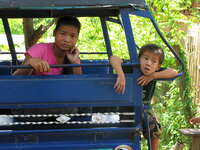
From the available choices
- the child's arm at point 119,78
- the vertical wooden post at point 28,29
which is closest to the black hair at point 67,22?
the child's arm at point 119,78

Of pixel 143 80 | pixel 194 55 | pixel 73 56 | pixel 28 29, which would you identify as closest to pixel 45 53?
pixel 73 56

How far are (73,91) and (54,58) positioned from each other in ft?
1.73

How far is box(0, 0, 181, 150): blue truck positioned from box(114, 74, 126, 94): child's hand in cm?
4

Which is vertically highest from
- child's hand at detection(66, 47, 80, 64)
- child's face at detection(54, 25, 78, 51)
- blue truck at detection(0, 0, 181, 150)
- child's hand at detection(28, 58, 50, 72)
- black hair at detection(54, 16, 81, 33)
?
black hair at detection(54, 16, 81, 33)

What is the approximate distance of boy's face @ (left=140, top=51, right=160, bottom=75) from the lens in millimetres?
3453

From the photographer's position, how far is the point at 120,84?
336 centimetres

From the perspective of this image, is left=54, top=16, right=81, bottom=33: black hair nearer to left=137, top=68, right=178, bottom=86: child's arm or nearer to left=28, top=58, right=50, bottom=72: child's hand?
left=28, top=58, right=50, bottom=72: child's hand

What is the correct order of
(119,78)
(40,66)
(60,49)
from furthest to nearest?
Result: (60,49), (119,78), (40,66)

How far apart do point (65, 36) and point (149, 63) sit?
0.74 metres

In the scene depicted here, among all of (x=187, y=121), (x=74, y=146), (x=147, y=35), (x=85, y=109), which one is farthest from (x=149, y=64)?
(x=187, y=121)

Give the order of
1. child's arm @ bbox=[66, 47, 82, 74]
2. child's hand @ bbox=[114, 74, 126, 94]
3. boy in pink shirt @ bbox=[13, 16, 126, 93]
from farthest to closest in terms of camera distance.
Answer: child's arm @ bbox=[66, 47, 82, 74] < boy in pink shirt @ bbox=[13, 16, 126, 93] < child's hand @ bbox=[114, 74, 126, 94]

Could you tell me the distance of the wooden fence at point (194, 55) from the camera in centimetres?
782

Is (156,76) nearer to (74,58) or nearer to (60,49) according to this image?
(74,58)

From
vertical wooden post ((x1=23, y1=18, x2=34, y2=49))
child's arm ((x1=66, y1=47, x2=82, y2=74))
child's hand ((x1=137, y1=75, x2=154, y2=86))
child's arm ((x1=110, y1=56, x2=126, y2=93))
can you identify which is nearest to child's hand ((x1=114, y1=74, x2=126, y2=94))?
child's arm ((x1=110, y1=56, x2=126, y2=93))
